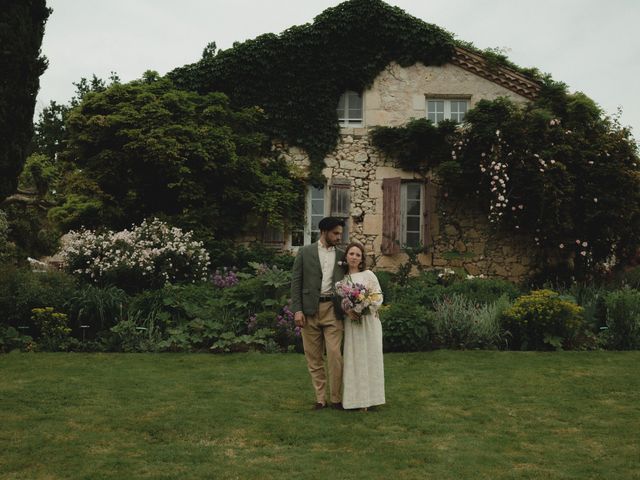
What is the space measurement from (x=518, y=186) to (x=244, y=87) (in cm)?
692

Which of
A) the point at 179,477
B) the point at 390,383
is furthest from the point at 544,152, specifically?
the point at 179,477

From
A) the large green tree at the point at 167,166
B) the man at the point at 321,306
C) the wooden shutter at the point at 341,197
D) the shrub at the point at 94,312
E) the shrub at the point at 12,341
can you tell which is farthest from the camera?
the wooden shutter at the point at 341,197

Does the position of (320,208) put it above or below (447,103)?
below

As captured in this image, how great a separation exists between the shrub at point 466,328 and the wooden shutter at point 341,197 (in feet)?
22.3

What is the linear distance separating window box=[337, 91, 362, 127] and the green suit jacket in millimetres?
11080

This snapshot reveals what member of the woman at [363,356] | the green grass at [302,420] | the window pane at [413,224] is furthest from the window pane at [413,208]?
the woman at [363,356]

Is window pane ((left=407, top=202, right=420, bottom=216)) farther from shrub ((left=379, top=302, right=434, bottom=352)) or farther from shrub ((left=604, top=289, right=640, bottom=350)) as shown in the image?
shrub ((left=379, top=302, right=434, bottom=352))

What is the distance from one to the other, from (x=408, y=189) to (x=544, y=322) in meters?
7.82

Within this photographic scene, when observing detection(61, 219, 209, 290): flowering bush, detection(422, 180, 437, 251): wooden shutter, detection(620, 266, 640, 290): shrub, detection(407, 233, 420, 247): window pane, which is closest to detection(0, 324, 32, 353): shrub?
detection(61, 219, 209, 290): flowering bush

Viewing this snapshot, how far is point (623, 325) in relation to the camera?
10.8 m

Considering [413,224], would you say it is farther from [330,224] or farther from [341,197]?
[330,224]

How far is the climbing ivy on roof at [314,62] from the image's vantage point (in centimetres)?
1781

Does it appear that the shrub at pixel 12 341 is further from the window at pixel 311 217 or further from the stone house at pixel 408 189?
the window at pixel 311 217

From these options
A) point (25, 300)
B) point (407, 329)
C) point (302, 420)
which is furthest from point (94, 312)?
point (302, 420)
